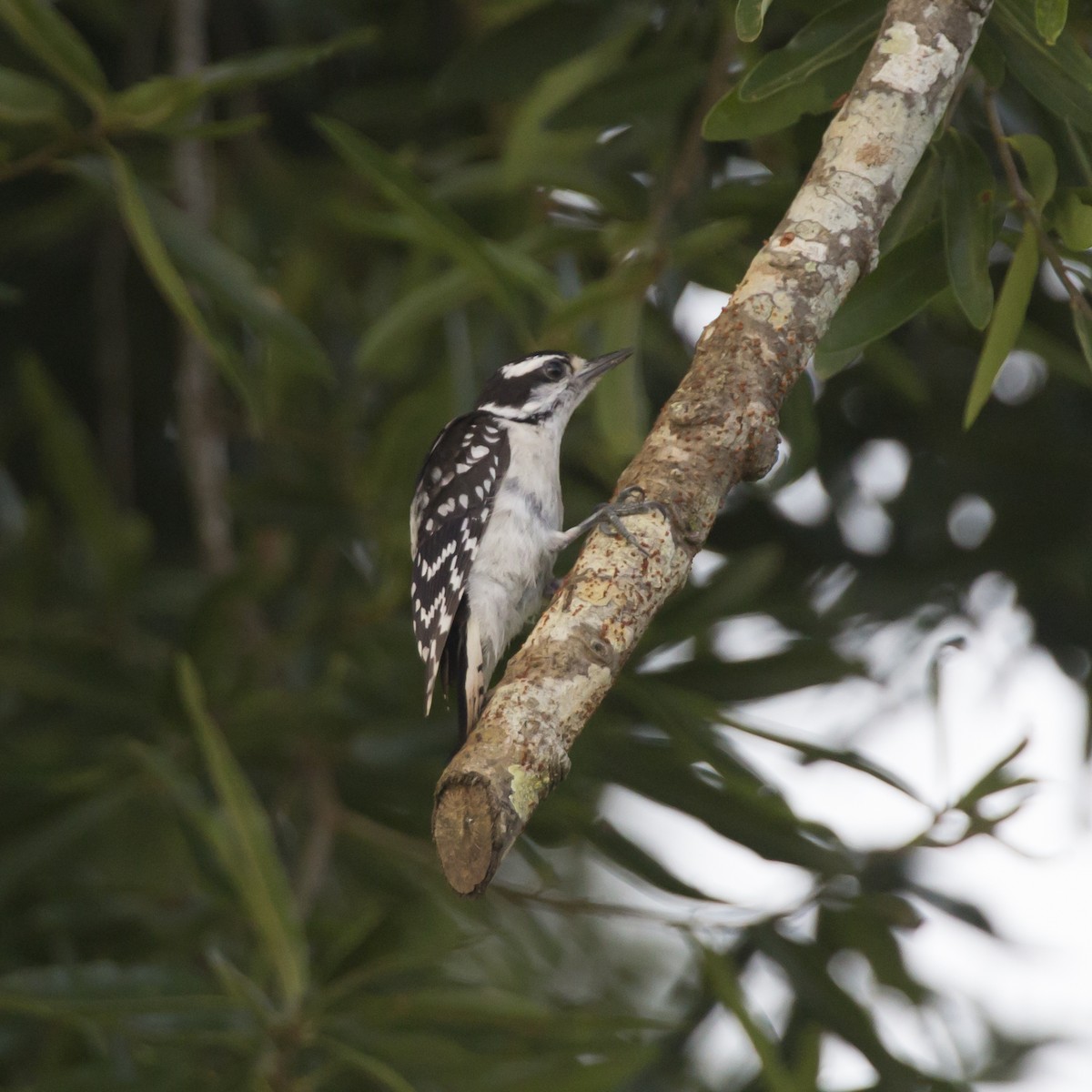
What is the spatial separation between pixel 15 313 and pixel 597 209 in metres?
1.84

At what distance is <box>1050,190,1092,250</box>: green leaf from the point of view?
1.68 m

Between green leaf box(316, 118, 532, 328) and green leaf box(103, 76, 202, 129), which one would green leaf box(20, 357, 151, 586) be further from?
green leaf box(316, 118, 532, 328)

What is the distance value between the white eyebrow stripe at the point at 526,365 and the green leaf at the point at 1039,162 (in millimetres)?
1491

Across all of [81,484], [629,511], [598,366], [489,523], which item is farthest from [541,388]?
[629,511]

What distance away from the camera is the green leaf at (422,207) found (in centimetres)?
239

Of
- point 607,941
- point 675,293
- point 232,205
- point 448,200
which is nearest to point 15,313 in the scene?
point 232,205

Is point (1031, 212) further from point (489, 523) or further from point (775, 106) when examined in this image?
point (489, 523)

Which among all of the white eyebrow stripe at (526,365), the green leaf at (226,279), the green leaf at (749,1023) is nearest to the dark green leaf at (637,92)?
the white eyebrow stripe at (526,365)

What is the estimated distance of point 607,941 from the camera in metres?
4.81

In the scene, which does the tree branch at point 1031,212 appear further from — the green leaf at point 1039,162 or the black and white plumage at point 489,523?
the black and white plumage at point 489,523

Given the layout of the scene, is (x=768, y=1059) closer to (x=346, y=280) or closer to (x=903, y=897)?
(x=903, y=897)

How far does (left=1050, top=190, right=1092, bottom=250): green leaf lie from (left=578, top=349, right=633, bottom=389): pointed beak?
45.0 inches

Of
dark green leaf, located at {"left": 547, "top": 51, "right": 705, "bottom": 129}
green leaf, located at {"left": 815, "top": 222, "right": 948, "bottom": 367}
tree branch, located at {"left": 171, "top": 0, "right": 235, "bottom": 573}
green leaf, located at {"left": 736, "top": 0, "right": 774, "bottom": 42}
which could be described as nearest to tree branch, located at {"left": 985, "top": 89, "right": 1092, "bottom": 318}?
green leaf, located at {"left": 815, "top": 222, "right": 948, "bottom": 367}

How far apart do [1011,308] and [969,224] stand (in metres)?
0.12
